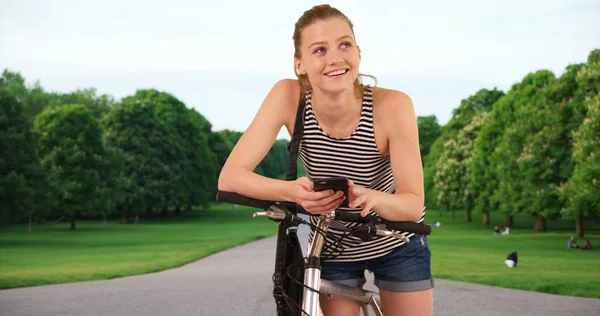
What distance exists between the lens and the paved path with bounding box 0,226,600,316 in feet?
35.5

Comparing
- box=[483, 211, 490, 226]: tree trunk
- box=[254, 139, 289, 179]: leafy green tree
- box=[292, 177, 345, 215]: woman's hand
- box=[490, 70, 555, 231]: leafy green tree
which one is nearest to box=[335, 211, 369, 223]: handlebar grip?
box=[292, 177, 345, 215]: woman's hand

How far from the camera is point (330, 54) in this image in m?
2.98

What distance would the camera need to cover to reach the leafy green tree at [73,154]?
4875cm

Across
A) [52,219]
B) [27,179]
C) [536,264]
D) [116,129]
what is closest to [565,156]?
[536,264]

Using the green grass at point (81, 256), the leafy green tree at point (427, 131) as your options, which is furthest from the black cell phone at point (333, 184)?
the leafy green tree at point (427, 131)

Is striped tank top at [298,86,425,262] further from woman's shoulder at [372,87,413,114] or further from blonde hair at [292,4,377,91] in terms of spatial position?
blonde hair at [292,4,377,91]

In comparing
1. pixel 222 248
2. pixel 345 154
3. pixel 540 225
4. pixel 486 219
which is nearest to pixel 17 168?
pixel 222 248

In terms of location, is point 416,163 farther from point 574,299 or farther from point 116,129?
point 116,129

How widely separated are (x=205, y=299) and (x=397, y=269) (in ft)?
29.6

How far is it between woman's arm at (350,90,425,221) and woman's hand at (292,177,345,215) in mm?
151

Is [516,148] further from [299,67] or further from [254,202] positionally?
[254,202]

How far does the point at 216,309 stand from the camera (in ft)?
35.4

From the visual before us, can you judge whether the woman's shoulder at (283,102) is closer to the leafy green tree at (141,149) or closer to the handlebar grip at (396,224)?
the handlebar grip at (396,224)

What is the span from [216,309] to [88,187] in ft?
133
